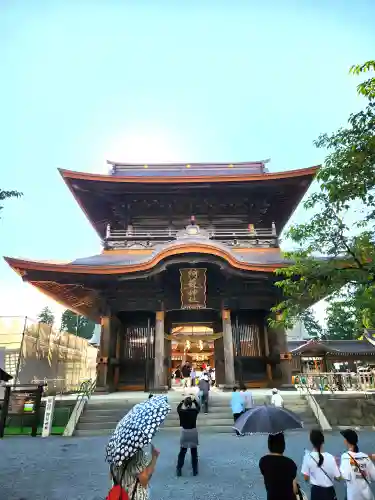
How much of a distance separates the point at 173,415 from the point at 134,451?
9.21 m

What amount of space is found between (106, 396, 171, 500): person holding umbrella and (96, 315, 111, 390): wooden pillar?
11.7 meters

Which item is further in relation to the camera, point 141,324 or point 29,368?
point 29,368

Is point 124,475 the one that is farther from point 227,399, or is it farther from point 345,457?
point 227,399

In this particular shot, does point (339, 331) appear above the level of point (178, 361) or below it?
above

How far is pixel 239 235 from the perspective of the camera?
16500 mm

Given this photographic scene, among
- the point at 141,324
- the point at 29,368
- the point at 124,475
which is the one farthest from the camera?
the point at 29,368

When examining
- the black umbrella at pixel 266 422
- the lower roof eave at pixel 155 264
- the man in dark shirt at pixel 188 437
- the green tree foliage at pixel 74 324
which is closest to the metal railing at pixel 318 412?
the lower roof eave at pixel 155 264

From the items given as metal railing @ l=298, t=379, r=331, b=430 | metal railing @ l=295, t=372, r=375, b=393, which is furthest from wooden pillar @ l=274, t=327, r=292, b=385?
metal railing @ l=298, t=379, r=331, b=430

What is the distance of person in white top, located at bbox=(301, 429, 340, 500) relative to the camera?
354 cm

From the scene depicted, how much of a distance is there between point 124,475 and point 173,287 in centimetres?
1279

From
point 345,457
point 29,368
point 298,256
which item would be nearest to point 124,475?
point 345,457

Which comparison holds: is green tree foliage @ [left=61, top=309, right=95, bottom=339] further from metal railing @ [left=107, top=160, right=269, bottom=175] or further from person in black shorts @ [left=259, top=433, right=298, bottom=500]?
person in black shorts @ [left=259, top=433, right=298, bottom=500]

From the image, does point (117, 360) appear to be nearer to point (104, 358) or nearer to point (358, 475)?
point (104, 358)

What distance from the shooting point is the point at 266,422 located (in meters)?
4.15
